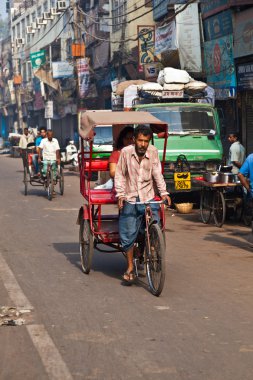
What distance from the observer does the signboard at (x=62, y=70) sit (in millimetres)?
50469

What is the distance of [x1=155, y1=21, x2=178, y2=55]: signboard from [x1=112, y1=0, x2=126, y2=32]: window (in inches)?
375

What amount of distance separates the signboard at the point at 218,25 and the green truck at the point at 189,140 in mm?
7290

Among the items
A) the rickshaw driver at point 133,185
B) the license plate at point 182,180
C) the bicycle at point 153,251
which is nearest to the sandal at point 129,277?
the rickshaw driver at point 133,185

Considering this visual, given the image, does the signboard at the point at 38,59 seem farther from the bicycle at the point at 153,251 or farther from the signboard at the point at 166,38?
the bicycle at the point at 153,251

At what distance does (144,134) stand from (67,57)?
4827cm

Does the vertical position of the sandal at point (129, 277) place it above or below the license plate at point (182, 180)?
below

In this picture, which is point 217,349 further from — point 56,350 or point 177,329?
point 56,350

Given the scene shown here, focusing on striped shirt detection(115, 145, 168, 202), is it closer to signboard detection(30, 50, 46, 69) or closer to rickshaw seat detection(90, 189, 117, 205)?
rickshaw seat detection(90, 189, 117, 205)

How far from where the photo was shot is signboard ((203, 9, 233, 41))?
81.9 feet

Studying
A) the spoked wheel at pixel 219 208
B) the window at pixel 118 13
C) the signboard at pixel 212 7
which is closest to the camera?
the spoked wheel at pixel 219 208

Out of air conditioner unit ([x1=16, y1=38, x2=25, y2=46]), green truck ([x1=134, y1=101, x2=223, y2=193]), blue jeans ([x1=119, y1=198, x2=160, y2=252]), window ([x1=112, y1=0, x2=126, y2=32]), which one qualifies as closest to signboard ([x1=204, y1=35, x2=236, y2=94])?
green truck ([x1=134, y1=101, x2=223, y2=193])

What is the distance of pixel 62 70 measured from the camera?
5075 centimetres

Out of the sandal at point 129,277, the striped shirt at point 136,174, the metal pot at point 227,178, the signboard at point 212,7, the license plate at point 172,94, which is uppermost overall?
the signboard at point 212,7

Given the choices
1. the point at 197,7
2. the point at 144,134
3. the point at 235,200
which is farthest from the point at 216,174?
the point at 197,7
